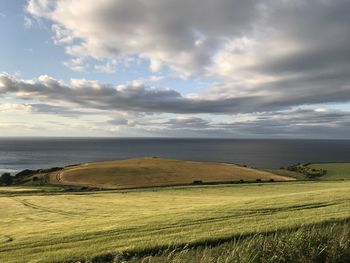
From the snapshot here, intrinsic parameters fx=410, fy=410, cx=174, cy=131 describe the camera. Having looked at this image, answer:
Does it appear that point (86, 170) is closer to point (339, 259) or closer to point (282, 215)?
point (282, 215)

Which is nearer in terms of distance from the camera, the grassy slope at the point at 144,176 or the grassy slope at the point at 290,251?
the grassy slope at the point at 290,251

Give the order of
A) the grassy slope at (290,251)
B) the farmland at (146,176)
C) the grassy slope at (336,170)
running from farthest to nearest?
the grassy slope at (336,170), the farmland at (146,176), the grassy slope at (290,251)

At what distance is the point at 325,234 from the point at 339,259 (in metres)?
0.96

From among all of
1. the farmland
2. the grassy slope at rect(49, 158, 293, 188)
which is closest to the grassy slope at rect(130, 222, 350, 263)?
the farmland

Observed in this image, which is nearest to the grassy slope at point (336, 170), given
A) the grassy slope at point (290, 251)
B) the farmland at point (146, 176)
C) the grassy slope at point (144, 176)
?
the grassy slope at point (144, 176)

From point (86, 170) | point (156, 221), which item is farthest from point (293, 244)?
point (86, 170)

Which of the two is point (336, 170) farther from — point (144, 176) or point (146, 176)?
point (144, 176)

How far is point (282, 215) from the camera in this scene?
19.5 meters

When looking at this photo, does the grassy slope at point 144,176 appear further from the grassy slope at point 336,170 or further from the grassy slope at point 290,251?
the grassy slope at point 290,251

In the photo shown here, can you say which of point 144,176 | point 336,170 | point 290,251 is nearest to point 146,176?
point 144,176

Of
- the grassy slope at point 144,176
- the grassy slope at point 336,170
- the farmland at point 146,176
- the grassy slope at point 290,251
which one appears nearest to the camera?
the grassy slope at point 290,251

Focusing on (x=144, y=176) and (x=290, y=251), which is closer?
(x=290, y=251)

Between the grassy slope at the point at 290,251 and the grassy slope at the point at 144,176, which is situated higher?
the grassy slope at the point at 290,251

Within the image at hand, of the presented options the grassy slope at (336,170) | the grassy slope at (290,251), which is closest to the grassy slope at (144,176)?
the grassy slope at (336,170)
